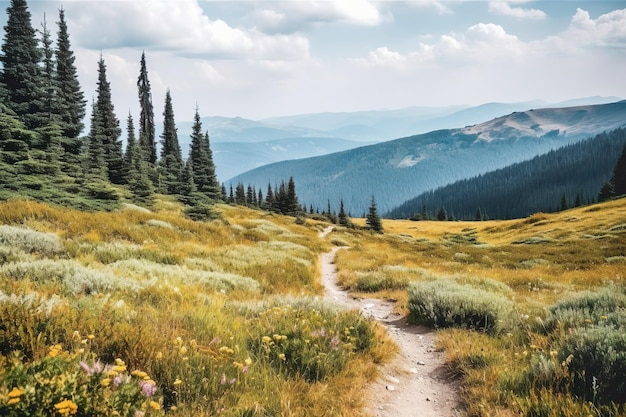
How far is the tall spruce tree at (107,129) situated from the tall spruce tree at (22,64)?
7.36 meters

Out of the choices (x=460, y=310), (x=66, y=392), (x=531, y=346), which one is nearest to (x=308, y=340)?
(x=66, y=392)

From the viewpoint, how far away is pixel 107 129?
46.6 meters

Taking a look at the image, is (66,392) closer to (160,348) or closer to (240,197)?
(160,348)

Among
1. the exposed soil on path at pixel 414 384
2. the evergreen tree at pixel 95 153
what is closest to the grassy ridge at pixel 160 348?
the exposed soil on path at pixel 414 384

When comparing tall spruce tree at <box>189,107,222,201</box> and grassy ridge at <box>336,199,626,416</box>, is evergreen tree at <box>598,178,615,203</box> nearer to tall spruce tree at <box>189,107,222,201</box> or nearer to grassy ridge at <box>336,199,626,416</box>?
tall spruce tree at <box>189,107,222,201</box>

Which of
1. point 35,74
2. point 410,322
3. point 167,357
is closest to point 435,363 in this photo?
point 410,322

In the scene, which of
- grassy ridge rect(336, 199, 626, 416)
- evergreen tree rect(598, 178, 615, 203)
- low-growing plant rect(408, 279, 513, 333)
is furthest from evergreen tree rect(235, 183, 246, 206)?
evergreen tree rect(598, 178, 615, 203)

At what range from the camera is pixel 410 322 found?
8.77 m

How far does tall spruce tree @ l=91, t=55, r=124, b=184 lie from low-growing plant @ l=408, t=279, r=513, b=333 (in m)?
40.9

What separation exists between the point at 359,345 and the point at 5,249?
25.5 ft

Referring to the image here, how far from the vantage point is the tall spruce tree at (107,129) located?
4178 cm

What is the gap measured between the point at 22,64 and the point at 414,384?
43309 mm

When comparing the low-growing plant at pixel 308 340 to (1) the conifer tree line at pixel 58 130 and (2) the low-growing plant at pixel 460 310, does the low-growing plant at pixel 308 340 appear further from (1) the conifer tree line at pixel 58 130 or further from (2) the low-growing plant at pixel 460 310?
(1) the conifer tree line at pixel 58 130

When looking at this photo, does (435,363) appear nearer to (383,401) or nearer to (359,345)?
(359,345)
